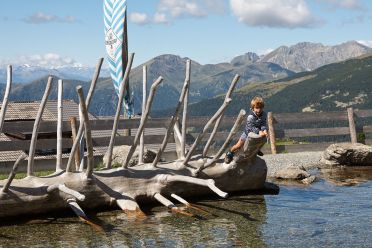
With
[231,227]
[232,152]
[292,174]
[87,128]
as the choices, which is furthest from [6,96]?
[292,174]

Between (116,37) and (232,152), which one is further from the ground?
(116,37)

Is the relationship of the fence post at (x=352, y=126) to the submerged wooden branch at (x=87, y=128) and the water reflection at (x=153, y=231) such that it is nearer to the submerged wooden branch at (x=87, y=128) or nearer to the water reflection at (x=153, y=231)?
the water reflection at (x=153, y=231)

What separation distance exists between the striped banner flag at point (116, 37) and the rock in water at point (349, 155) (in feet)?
21.7

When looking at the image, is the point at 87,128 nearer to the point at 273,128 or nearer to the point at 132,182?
the point at 132,182

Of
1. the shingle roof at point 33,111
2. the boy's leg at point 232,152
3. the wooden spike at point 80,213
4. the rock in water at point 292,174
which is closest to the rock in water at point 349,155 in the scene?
the rock in water at point 292,174

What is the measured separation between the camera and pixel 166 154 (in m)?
17.7

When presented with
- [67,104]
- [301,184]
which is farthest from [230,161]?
[67,104]

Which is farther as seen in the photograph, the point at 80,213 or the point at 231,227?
the point at 80,213

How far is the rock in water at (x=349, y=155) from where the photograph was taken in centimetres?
1714

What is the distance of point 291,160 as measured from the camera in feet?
61.9

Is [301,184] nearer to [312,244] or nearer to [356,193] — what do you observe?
[356,193]

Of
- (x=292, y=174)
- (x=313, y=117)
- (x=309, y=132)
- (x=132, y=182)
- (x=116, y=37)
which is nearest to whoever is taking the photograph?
(x=132, y=182)

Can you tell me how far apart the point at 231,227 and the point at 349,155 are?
30.4 feet

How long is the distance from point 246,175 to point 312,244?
179 inches
